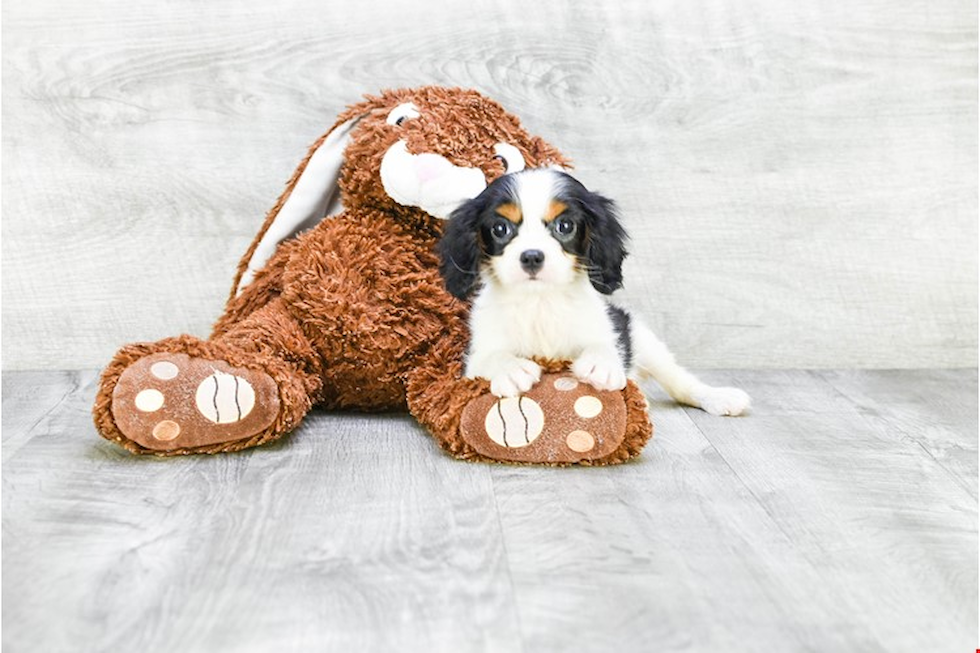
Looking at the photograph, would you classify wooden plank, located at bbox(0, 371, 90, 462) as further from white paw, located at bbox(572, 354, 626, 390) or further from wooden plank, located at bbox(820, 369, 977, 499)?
wooden plank, located at bbox(820, 369, 977, 499)

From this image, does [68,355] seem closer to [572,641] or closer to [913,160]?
[572,641]

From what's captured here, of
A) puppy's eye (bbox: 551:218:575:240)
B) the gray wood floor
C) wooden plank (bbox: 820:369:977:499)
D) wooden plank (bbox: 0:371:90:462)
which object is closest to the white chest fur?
puppy's eye (bbox: 551:218:575:240)

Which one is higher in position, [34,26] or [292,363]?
[34,26]

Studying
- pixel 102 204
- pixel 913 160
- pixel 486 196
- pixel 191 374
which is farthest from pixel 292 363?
pixel 913 160

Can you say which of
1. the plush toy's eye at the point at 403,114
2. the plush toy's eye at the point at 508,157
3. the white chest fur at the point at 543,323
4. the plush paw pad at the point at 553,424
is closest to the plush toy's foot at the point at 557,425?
the plush paw pad at the point at 553,424

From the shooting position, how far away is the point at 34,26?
7.64 ft

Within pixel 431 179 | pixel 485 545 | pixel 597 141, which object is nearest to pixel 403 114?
pixel 431 179

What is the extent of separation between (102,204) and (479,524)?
1406 mm

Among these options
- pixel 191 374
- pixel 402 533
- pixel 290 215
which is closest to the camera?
pixel 402 533

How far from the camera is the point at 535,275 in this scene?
1.65 metres

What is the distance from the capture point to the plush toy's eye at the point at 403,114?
198 centimetres

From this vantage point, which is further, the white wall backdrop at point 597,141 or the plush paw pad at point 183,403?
the white wall backdrop at point 597,141

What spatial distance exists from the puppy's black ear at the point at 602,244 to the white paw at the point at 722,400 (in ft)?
1.55

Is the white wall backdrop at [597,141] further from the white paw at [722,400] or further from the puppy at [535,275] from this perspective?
the puppy at [535,275]
